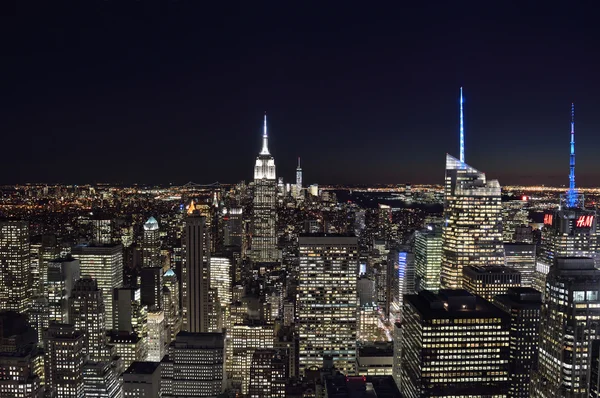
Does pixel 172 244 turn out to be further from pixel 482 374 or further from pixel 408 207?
pixel 482 374

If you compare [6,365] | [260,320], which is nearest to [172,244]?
[260,320]

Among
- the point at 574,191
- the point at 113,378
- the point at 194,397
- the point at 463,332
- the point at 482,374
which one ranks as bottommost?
the point at 194,397

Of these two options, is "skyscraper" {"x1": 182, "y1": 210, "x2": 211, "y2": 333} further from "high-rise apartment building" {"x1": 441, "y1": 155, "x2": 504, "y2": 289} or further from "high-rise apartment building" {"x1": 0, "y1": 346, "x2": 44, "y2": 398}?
"high-rise apartment building" {"x1": 441, "y1": 155, "x2": 504, "y2": 289}

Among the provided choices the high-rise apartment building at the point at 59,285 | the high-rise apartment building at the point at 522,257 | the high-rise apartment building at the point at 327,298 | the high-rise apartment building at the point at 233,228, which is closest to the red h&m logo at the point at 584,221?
the high-rise apartment building at the point at 522,257

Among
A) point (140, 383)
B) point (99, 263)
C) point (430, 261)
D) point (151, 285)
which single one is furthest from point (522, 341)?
point (99, 263)

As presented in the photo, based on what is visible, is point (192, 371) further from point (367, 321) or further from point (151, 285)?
point (367, 321)

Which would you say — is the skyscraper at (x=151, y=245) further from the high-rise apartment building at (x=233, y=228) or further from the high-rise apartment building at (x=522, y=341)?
the high-rise apartment building at (x=522, y=341)
